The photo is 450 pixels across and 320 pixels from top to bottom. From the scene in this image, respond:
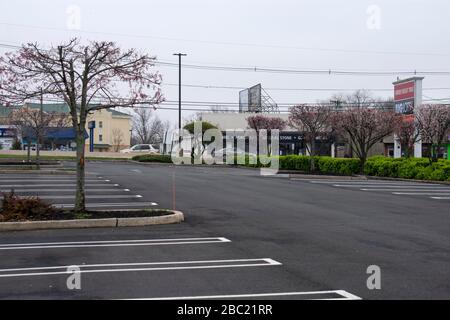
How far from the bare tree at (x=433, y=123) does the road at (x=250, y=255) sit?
1828cm

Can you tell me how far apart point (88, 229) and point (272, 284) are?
21.0 feet

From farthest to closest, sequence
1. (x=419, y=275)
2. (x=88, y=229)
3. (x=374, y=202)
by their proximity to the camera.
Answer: (x=374, y=202), (x=88, y=229), (x=419, y=275)

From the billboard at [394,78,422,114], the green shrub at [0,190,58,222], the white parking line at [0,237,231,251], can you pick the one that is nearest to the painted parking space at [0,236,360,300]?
the white parking line at [0,237,231,251]

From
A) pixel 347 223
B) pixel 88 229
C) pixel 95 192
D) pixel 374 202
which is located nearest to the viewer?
pixel 88 229

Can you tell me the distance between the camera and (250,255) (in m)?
9.66

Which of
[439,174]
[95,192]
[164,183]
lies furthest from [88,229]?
[439,174]

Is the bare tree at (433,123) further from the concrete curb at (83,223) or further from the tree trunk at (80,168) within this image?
the tree trunk at (80,168)

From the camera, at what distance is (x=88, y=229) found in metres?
12.8

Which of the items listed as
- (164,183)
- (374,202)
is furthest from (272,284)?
(164,183)

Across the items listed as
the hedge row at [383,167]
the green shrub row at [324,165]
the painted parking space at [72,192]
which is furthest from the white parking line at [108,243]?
the green shrub row at [324,165]

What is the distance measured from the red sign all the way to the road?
27736 mm

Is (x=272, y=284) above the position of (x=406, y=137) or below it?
below

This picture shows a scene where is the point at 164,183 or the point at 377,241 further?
the point at 164,183

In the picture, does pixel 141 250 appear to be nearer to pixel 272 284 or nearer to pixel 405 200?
pixel 272 284
